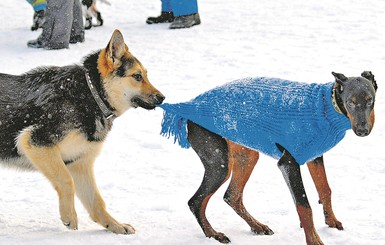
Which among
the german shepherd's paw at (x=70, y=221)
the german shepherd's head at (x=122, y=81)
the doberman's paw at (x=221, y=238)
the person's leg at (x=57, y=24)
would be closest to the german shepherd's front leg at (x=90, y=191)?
the german shepherd's paw at (x=70, y=221)

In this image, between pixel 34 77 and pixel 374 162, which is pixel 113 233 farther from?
pixel 374 162

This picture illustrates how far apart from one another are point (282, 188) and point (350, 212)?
0.76 meters

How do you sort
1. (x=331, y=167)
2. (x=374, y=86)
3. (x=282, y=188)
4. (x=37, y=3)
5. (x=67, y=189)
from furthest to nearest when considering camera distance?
(x=37, y=3) → (x=331, y=167) → (x=282, y=188) → (x=67, y=189) → (x=374, y=86)

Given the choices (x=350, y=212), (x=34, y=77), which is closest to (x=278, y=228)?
(x=350, y=212)

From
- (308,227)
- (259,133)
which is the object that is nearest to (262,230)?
(308,227)

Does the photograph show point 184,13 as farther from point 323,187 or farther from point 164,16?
point 323,187

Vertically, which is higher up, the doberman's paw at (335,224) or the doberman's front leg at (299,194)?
the doberman's front leg at (299,194)

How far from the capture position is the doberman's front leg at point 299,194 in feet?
16.3

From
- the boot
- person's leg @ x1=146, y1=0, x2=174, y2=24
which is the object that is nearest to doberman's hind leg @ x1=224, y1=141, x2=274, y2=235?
the boot

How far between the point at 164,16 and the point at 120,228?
280 inches

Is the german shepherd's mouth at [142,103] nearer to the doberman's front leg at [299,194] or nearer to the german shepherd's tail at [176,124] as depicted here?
the german shepherd's tail at [176,124]

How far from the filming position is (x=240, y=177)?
5535 mm

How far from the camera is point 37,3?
11.5 metres

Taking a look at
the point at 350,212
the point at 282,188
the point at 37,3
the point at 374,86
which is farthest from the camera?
the point at 37,3
